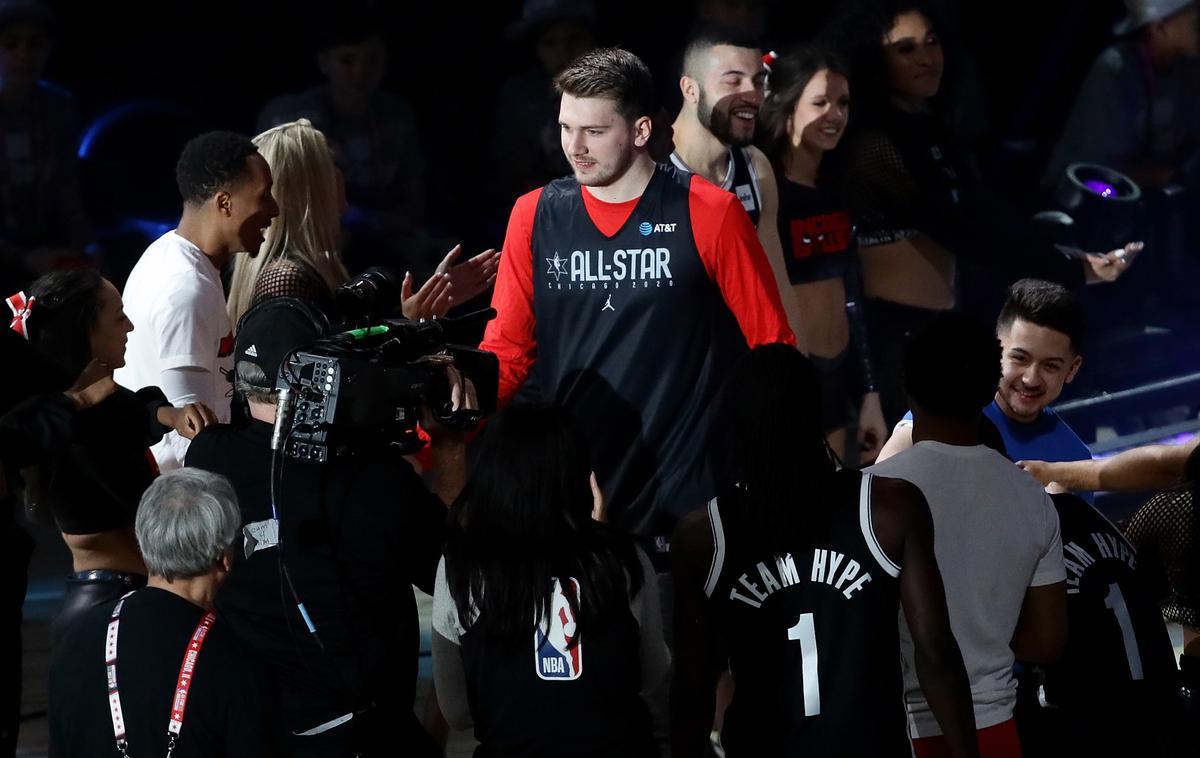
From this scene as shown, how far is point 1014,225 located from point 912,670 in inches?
158

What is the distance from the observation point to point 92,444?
3652 mm

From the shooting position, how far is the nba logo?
8.86 ft

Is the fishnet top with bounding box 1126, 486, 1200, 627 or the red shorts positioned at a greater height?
the fishnet top with bounding box 1126, 486, 1200, 627

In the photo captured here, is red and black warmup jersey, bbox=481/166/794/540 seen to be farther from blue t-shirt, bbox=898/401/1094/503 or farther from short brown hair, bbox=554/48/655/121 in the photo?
blue t-shirt, bbox=898/401/1094/503

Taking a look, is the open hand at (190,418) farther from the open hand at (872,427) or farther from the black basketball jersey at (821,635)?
the open hand at (872,427)

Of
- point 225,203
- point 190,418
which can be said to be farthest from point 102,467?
point 225,203

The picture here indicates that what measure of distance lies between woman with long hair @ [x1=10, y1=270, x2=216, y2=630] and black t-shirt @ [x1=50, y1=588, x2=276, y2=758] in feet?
3.43

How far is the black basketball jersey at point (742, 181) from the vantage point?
5000mm

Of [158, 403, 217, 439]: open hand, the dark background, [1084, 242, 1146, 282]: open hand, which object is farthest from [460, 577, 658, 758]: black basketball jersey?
the dark background

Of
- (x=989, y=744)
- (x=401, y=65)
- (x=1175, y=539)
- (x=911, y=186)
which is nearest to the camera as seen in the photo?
(x=989, y=744)

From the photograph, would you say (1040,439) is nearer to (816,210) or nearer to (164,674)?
(164,674)

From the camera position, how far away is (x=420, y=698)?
485 cm

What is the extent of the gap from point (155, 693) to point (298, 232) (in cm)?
190

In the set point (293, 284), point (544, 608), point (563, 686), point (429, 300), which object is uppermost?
point (293, 284)
